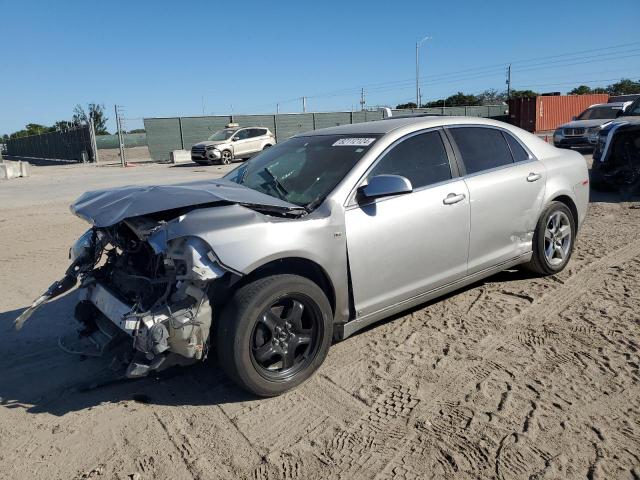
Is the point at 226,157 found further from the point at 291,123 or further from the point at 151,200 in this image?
the point at 151,200

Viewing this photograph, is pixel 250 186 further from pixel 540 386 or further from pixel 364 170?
pixel 540 386

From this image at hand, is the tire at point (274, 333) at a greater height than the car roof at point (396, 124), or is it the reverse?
the car roof at point (396, 124)

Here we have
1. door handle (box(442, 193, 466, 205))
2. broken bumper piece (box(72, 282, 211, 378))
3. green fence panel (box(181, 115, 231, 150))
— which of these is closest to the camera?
broken bumper piece (box(72, 282, 211, 378))

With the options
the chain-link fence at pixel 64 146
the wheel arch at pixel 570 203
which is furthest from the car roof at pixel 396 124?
the chain-link fence at pixel 64 146

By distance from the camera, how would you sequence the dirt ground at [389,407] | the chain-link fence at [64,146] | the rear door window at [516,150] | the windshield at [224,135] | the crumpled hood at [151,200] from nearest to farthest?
the dirt ground at [389,407] → the crumpled hood at [151,200] → the rear door window at [516,150] → the windshield at [224,135] → the chain-link fence at [64,146]

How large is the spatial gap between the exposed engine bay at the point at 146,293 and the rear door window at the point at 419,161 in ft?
4.92

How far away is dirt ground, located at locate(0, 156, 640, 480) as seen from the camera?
104 inches

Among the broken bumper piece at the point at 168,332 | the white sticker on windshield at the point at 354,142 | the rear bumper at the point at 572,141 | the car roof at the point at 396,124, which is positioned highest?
the car roof at the point at 396,124

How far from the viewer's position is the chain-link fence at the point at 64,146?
3202 centimetres

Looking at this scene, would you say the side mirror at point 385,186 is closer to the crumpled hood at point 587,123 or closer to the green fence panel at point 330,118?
the crumpled hood at point 587,123

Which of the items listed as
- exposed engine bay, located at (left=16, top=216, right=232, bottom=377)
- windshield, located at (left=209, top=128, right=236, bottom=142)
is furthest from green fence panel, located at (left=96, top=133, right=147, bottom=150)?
exposed engine bay, located at (left=16, top=216, right=232, bottom=377)

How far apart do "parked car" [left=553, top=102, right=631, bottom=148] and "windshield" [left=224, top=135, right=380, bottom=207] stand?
51.4 feet

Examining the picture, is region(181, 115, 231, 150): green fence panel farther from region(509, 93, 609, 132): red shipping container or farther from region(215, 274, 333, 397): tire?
region(215, 274, 333, 397): tire

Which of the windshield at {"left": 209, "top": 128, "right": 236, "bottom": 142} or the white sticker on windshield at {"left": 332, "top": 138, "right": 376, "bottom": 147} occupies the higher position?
the windshield at {"left": 209, "top": 128, "right": 236, "bottom": 142}
